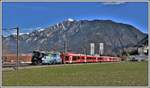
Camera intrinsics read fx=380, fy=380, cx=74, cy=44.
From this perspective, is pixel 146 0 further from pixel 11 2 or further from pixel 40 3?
pixel 11 2

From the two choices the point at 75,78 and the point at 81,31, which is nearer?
the point at 81,31

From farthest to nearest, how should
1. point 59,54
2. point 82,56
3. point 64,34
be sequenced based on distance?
point 82,56
point 59,54
point 64,34

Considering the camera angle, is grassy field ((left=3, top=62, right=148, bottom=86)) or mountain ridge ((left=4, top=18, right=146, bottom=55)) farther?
grassy field ((left=3, top=62, right=148, bottom=86))

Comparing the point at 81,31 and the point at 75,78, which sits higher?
the point at 81,31

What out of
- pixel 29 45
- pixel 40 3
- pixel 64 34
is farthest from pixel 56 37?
pixel 40 3

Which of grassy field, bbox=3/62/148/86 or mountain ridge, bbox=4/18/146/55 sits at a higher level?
mountain ridge, bbox=4/18/146/55

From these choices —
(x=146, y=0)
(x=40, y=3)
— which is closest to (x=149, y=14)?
(x=146, y=0)

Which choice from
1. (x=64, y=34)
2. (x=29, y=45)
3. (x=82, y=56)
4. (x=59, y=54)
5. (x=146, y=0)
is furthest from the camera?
(x=82, y=56)

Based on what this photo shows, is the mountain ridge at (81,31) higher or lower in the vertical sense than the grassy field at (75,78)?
higher

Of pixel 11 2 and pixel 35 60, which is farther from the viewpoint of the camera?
pixel 35 60

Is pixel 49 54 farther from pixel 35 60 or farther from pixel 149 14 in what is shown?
pixel 149 14

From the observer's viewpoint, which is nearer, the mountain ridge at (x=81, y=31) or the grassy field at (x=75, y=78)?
the mountain ridge at (x=81, y=31)
